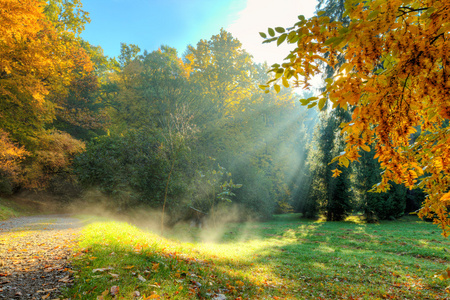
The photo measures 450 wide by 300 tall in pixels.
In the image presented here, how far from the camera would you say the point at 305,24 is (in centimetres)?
132

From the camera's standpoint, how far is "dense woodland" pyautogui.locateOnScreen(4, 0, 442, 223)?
11.6 metres

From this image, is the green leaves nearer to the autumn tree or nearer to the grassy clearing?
the grassy clearing

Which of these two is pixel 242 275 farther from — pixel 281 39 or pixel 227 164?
pixel 227 164

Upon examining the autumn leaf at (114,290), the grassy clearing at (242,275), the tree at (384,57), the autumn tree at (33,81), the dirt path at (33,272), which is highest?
the autumn tree at (33,81)

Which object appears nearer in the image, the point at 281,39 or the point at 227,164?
the point at 281,39

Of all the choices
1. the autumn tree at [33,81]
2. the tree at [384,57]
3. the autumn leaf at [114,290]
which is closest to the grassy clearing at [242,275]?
the autumn leaf at [114,290]

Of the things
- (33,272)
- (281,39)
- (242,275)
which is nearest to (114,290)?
(33,272)

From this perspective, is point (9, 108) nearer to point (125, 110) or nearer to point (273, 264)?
point (125, 110)

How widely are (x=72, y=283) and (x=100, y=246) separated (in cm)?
178

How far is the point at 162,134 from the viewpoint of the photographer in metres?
12.0

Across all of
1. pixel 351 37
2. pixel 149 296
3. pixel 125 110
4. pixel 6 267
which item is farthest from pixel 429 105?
pixel 125 110

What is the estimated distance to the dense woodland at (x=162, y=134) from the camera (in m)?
11.6

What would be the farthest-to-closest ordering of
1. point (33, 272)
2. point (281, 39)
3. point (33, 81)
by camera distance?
point (33, 81) < point (33, 272) < point (281, 39)

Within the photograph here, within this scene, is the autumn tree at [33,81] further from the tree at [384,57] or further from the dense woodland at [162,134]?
the tree at [384,57]
